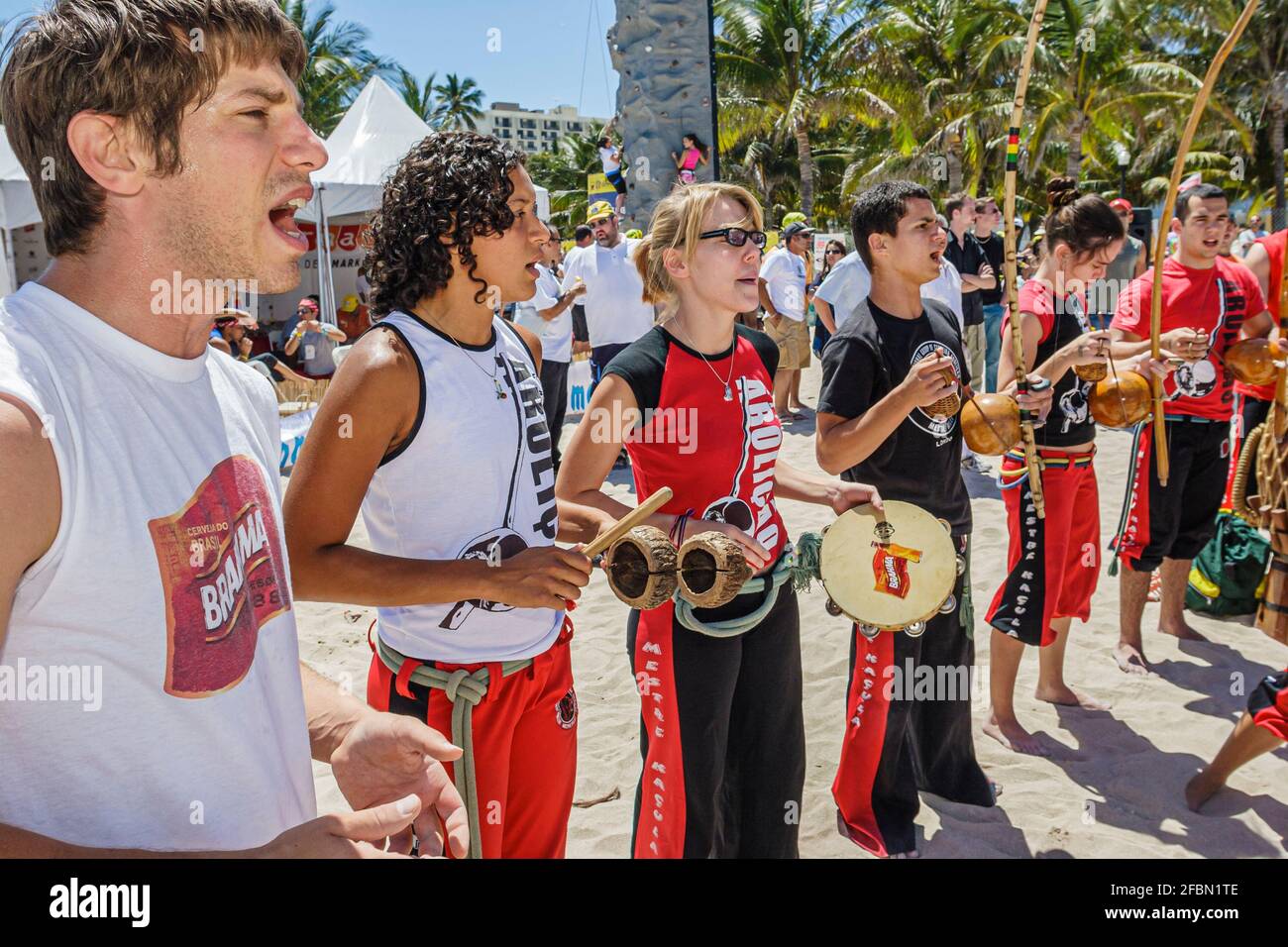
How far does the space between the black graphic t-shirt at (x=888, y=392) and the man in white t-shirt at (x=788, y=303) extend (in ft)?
20.1

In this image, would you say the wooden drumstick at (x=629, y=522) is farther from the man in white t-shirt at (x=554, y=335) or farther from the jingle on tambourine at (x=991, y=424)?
the man in white t-shirt at (x=554, y=335)

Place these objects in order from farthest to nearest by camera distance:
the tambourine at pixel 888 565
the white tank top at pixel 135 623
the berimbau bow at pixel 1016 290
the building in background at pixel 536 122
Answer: the building in background at pixel 536 122, the berimbau bow at pixel 1016 290, the tambourine at pixel 888 565, the white tank top at pixel 135 623

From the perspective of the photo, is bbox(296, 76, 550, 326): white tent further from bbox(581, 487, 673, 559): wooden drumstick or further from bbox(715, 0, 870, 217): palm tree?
bbox(715, 0, 870, 217): palm tree

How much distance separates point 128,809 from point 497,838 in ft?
3.43

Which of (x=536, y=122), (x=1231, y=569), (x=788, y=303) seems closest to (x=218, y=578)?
(x=1231, y=569)

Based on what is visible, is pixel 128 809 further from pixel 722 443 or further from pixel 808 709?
pixel 808 709

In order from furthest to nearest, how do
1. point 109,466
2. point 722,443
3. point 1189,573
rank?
point 1189,573
point 722,443
point 109,466

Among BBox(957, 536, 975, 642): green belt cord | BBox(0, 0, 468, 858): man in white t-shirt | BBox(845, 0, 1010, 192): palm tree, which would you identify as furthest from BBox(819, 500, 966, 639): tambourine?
BBox(845, 0, 1010, 192): palm tree

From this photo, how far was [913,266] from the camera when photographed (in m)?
3.05

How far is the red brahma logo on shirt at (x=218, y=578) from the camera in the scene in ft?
3.42

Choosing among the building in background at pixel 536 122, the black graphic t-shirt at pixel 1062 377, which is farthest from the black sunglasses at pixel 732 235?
the building in background at pixel 536 122

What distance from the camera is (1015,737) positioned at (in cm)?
382

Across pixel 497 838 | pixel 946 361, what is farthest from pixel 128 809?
pixel 946 361

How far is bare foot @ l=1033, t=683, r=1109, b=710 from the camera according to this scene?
414cm
